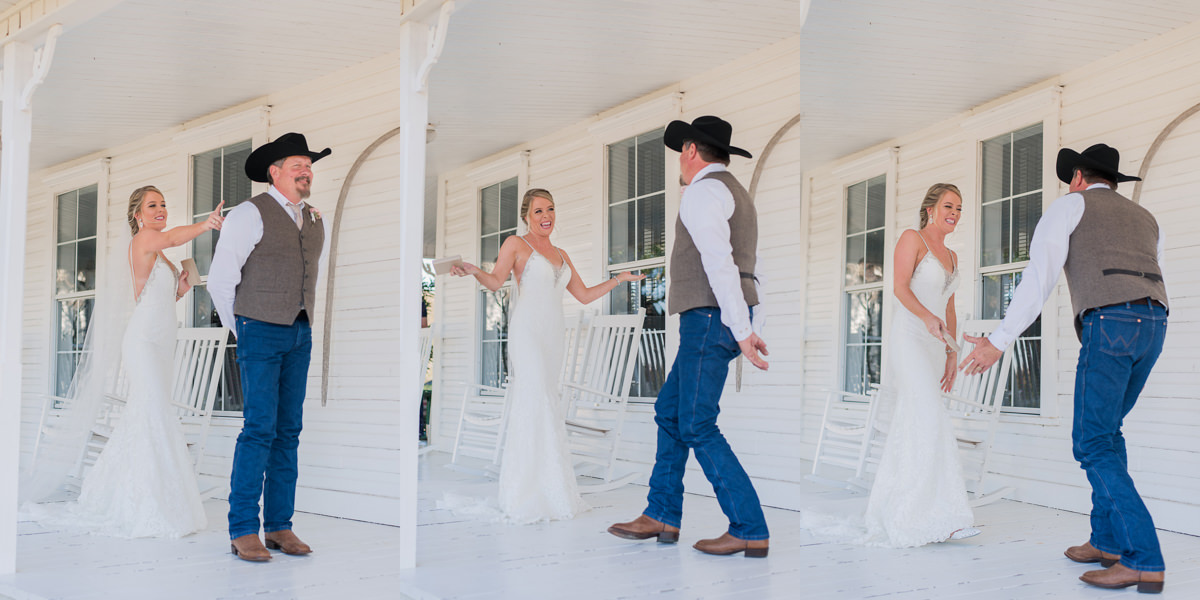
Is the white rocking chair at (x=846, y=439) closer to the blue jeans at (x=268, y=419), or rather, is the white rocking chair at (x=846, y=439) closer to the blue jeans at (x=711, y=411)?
the blue jeans at (x=711, y=411)

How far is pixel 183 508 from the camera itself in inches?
165

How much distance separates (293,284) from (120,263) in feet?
5.37

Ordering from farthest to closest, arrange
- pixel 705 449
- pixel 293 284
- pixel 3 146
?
pixel 3 146 → pixel 293 284 → pixel 705 449

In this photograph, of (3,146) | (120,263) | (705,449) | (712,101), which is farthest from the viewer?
(120,263)

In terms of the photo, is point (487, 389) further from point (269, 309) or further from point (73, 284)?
point (73, 284)

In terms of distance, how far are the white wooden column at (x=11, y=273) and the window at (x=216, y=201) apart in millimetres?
695

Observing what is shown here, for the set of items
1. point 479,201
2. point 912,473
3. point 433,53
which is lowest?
point 912,473

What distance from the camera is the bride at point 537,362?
10.2 feet

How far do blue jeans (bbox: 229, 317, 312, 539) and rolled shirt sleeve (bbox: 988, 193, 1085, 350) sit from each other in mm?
2467

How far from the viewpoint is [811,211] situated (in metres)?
2.83

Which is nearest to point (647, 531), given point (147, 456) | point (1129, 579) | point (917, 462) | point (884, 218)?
point (917, 462)

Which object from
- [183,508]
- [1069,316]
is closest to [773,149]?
[1069,316]

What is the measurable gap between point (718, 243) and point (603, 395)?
2.30ft

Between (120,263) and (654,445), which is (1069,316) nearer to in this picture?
(654,445)
